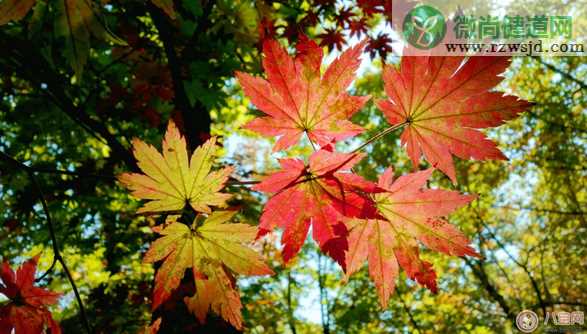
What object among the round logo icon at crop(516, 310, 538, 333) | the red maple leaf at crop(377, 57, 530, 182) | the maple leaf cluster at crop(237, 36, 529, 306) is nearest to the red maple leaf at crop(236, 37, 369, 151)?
the maple leaf cluster at crop(237, 36, 529, 306)

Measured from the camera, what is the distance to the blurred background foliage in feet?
7.00

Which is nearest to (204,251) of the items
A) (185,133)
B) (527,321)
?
(185,133)

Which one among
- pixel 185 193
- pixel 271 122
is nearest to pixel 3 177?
pixel 185 193

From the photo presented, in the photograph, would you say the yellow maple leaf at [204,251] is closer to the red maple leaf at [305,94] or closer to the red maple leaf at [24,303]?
the red maple leaf at [305,94]

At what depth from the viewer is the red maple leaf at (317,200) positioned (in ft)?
2.57

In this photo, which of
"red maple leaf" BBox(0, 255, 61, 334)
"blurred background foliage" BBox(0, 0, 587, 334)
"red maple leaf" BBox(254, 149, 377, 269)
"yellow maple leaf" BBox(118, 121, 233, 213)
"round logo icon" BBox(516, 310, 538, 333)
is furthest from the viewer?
"round logo icon" BBox(516, 310, 538, 333)

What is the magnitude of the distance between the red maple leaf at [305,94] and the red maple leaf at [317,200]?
91mm

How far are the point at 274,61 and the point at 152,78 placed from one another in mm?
2630

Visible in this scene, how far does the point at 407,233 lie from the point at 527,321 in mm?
6933

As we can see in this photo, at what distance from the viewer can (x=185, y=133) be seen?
2574 mm

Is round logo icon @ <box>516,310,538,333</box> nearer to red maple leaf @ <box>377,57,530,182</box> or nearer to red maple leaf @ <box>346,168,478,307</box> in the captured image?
red maple leaf @ <box>346,168,478,307</box>

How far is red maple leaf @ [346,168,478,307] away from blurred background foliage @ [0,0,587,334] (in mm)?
221

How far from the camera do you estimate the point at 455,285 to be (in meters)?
9.99

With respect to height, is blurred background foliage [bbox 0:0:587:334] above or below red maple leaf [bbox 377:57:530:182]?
above
